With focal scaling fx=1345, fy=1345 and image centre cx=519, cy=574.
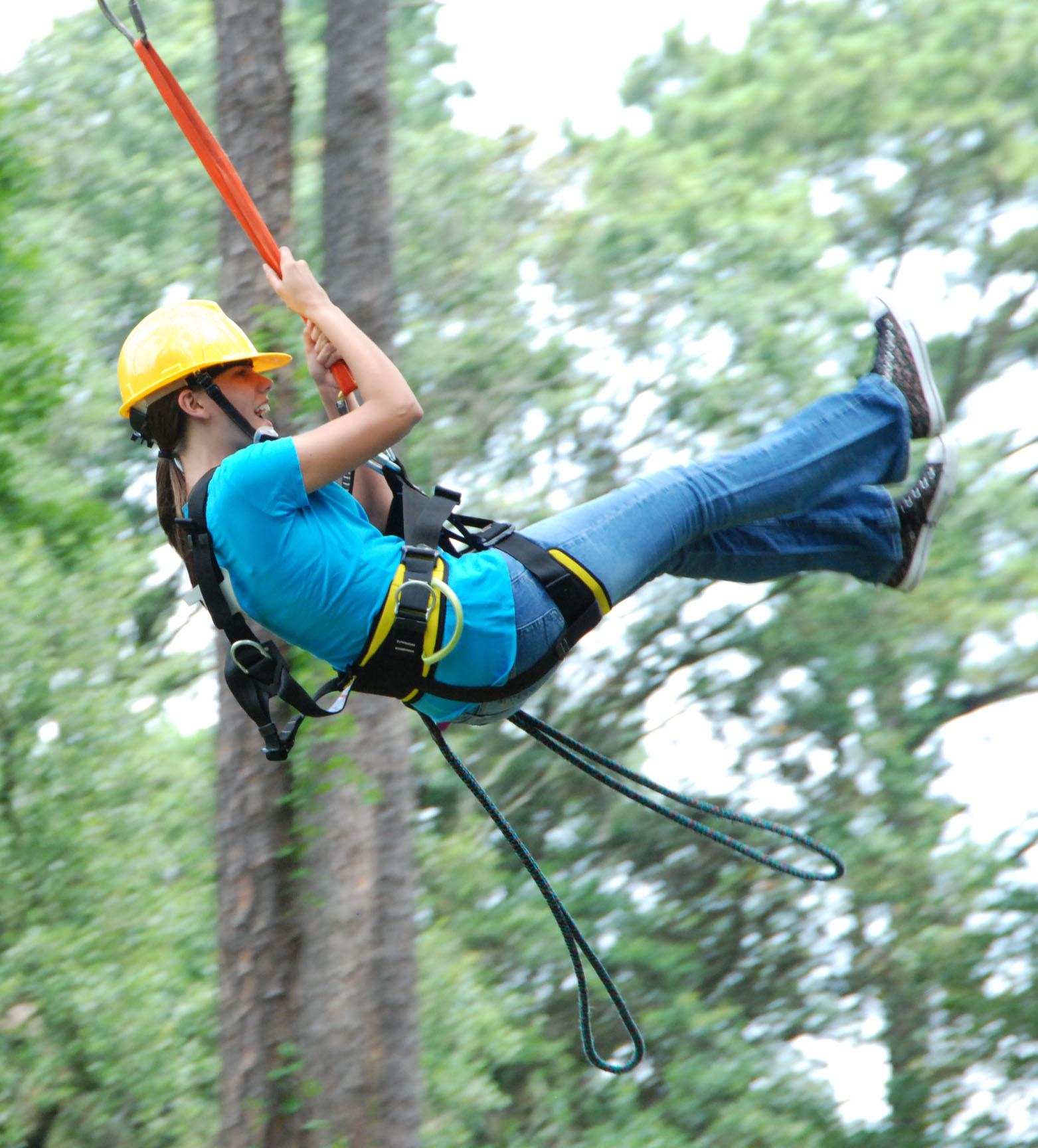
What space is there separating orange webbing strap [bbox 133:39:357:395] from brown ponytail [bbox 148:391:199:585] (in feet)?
1.13

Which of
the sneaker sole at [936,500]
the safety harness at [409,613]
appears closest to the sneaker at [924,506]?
the sneaker sole at [936,500]

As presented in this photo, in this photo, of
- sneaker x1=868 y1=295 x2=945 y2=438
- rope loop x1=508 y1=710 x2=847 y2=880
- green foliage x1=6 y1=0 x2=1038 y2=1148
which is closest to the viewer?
rope loop x1=508 y1=710 x2=847 y2=880

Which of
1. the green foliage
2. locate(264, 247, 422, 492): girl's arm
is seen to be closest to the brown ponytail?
locate(264, 247, 422, 492): girl's arm

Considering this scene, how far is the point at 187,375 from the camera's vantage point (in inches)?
97.3

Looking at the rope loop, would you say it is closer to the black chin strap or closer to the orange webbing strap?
the black chin strap

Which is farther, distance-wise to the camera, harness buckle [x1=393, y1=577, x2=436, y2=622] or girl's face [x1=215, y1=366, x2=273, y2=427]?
girl's face [x1=215, y1=366, x2=273, y2=427]

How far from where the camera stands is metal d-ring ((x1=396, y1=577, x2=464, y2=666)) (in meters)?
2.31

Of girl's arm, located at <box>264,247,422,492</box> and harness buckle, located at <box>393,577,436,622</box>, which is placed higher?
girl's arm, located at <box>264,247,422,492</box>

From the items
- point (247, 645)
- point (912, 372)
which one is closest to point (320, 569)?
point (247, 645)

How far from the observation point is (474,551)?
Result: 2590 mm

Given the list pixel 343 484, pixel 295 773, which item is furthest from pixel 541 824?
pixel 343 484

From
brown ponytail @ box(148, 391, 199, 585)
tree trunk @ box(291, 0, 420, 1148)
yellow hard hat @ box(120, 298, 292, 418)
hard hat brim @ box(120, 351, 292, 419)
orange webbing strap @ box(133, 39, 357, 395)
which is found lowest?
tree trunk @ box(291, 0, 420, 1148)

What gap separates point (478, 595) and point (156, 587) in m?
8.31

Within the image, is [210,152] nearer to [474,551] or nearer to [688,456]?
[474,551]
